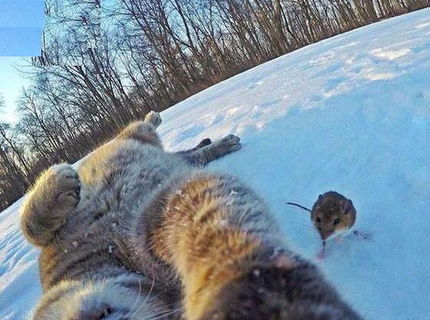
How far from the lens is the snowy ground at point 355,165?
216 centimetres

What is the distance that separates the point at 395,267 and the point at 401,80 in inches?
80.3

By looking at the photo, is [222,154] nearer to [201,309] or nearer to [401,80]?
[401,80]

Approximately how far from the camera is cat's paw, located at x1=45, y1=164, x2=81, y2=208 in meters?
3.00

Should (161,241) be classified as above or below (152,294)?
above

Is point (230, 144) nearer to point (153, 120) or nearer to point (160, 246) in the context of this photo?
point (153, 120)

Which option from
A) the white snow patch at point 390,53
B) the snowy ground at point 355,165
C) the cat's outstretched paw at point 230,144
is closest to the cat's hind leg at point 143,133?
the cat's outstretched paw at point 230,144

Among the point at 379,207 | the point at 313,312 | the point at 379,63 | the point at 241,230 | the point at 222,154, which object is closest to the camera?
the point at 313,312

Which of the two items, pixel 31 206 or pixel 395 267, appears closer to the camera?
pixel 395 267

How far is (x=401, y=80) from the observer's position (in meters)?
3.83

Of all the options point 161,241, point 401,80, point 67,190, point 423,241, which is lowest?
point 423,241

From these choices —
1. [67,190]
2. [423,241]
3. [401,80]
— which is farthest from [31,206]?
[401,80]

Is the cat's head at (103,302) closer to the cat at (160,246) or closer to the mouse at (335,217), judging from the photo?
the cat at (160,246)

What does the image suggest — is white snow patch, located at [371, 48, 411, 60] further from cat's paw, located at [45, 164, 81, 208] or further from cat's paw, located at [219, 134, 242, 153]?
cat's paw, located at [45, 164, 81, 208]

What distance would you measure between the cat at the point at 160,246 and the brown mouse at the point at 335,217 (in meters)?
0.54
